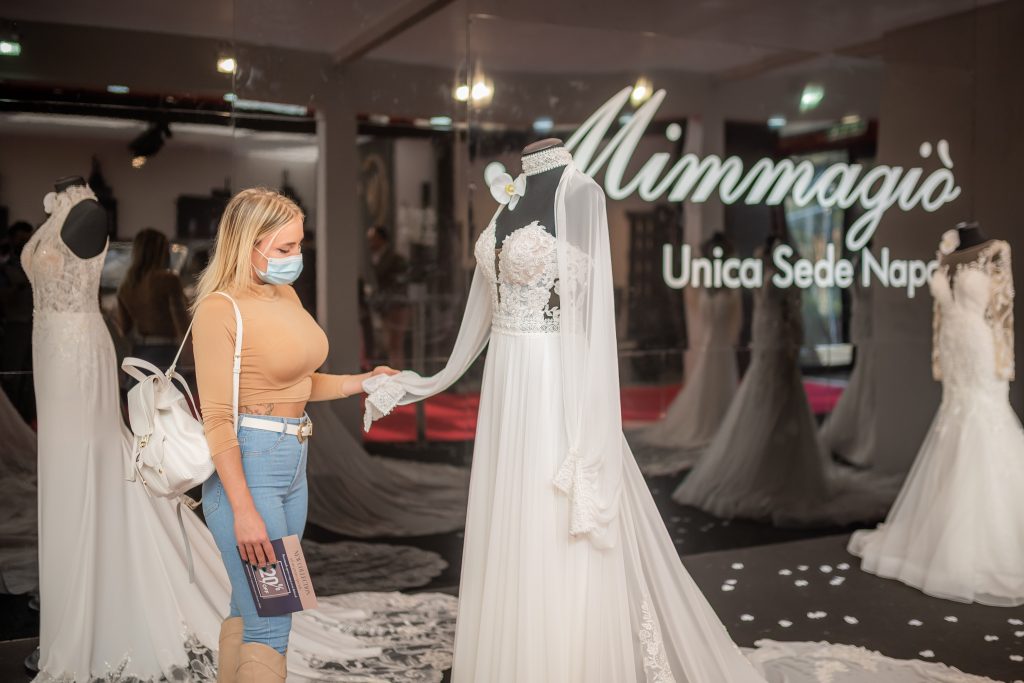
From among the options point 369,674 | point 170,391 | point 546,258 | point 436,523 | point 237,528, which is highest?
point 546,258

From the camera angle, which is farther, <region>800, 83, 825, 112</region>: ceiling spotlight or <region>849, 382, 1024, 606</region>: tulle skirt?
<region>800, 83, 825, 112</region>: ceiling spotlight

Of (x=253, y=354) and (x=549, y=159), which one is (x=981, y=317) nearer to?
(x=549, y=159)

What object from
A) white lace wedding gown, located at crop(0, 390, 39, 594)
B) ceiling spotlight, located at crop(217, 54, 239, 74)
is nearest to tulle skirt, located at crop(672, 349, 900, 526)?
ceiling spotlight, located at crop(217, 54, 239, 74)

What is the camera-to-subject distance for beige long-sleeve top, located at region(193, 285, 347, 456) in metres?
2.37

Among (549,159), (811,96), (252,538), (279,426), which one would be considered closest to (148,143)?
(549,159)

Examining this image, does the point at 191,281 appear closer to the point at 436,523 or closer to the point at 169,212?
the point at 169,212

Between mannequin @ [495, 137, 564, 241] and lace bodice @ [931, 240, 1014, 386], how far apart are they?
283 cm

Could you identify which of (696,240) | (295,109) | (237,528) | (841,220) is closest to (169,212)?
(295,109)

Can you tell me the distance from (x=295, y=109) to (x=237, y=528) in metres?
2.58

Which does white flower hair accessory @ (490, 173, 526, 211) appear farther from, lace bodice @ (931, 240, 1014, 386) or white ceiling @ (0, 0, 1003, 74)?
lace bodice @ (931, 240, 1014, 386)

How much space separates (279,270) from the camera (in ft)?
8.23

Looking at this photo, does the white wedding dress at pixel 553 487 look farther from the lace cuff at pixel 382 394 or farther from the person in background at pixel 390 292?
the person in background at pixel 390 292

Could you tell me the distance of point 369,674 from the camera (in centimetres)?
356

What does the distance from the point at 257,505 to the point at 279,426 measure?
0.20 m
